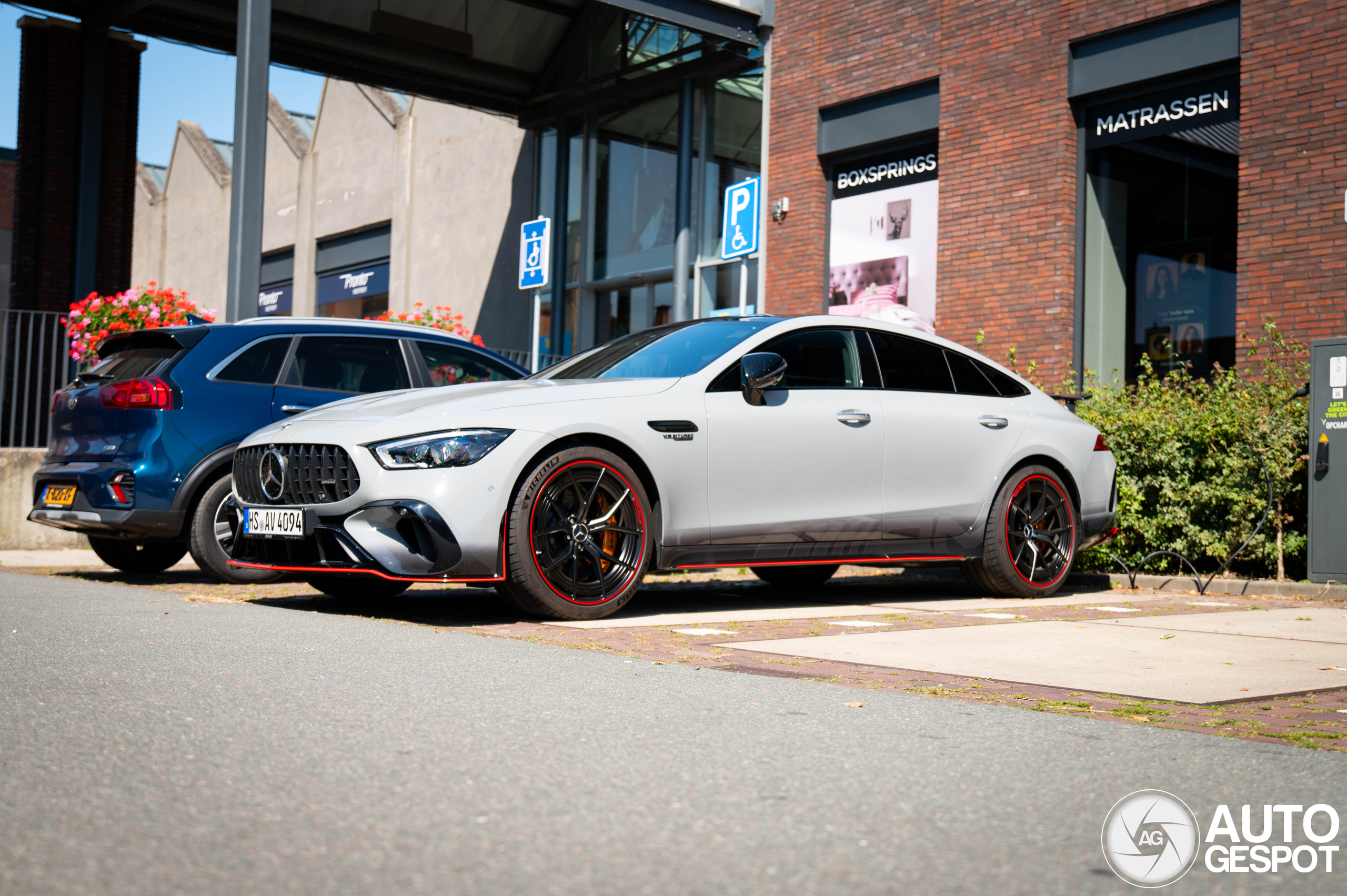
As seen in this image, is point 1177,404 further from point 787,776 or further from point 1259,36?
point 787,776

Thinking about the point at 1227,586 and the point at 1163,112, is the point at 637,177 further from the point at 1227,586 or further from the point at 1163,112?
the point at 1227,586

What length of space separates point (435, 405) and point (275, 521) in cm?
98

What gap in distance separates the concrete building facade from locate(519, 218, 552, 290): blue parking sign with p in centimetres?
727

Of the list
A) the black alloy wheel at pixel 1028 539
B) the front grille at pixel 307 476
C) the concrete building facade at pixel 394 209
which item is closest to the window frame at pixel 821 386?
the black alloy wheel at pixel 1028 539

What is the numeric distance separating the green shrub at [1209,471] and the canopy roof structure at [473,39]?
8.33 meters

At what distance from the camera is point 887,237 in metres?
15.3

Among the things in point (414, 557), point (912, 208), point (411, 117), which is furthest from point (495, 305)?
point (414, 557)

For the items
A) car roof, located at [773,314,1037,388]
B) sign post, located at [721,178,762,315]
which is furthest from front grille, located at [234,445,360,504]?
sign post, located at [721,178,762,315]

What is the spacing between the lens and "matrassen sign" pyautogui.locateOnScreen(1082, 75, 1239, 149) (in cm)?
1219

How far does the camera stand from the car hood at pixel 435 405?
19.5 ft

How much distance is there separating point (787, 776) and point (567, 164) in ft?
59.6

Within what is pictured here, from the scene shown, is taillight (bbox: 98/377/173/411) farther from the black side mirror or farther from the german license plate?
the black side mirror

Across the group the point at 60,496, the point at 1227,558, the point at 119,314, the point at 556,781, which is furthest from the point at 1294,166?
the point at 119,314

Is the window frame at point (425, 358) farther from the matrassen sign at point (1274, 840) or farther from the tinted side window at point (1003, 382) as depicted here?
the matrassen sign at point (1274, 840)
